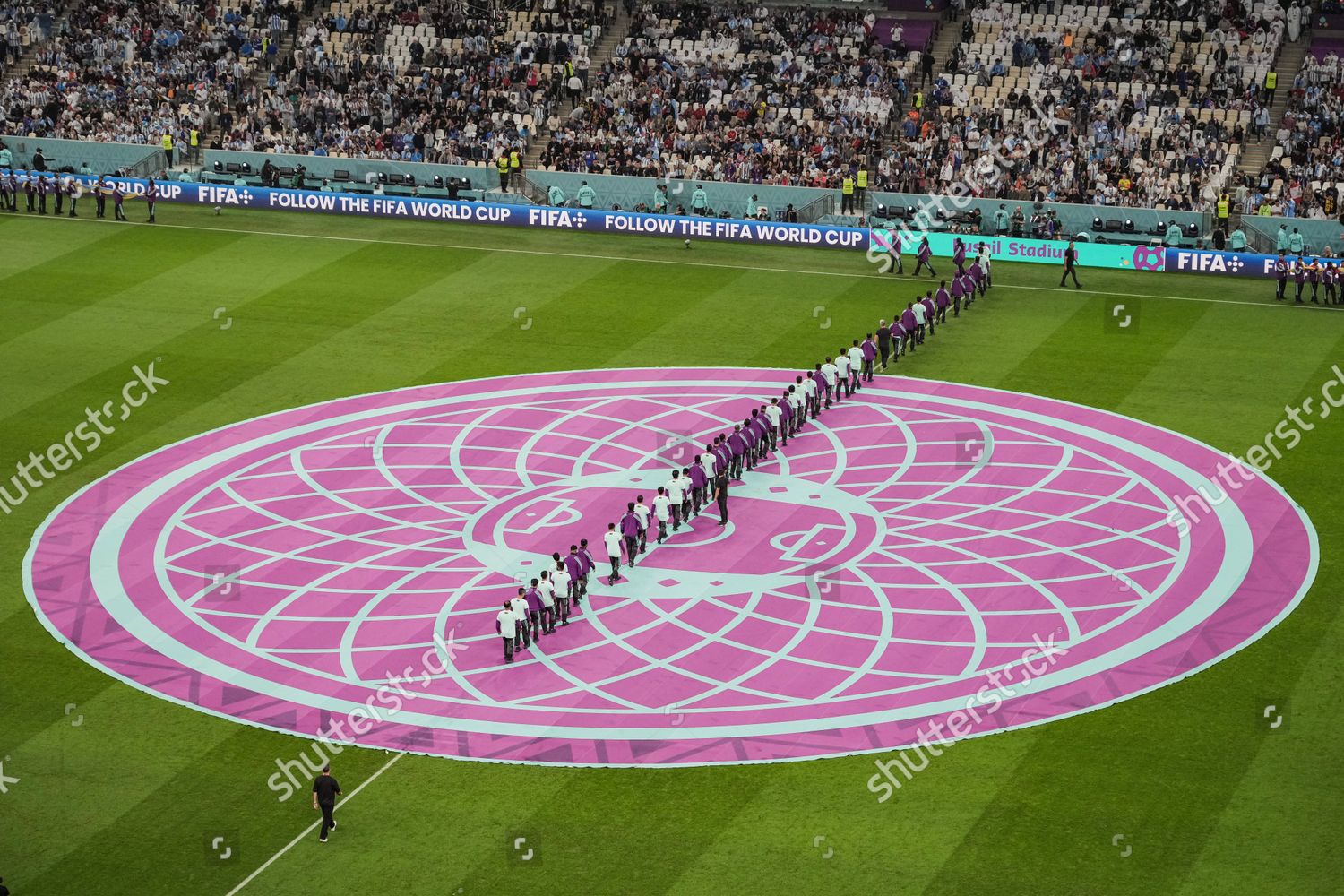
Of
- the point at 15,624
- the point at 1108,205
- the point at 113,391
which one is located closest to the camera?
the point at 15,624

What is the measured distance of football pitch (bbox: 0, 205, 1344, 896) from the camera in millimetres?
28172

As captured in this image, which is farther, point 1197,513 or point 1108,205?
point 1108,205

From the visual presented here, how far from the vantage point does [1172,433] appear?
4581 centimetres

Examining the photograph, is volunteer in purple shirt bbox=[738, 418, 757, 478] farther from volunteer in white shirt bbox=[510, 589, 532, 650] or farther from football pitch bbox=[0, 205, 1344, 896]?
volunteer in white shirt bbox=[510, 589, 532, 650]

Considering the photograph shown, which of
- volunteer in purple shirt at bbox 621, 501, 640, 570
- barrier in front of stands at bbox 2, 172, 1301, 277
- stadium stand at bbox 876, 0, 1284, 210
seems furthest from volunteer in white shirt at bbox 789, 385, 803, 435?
stadium stand at bbox 876, 0, 1284, 210

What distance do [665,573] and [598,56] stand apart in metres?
44.9

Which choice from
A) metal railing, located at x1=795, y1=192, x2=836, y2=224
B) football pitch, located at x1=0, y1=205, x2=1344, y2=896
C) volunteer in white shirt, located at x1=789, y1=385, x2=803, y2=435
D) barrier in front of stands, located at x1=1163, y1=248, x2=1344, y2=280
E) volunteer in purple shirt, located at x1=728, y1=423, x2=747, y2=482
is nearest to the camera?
football pitch, located at x1=0, y1=205, x2=1344, y2=896

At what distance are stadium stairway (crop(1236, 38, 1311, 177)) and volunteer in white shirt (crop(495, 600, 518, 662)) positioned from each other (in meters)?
41.0

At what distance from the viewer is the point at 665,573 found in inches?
1524

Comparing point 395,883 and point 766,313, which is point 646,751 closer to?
point 395,883

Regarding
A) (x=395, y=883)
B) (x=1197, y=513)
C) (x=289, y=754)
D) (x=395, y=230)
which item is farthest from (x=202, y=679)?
(x=395, y=230)

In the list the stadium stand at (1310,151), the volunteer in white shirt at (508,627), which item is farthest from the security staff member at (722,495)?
the stadium stand at (1310,151)

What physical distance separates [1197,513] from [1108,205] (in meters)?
25.6

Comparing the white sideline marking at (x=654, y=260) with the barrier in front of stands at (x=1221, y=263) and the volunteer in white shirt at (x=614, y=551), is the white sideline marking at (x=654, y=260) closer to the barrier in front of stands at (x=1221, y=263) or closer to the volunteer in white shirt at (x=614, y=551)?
the barrier in front of stands at (x=1221, y=263)
